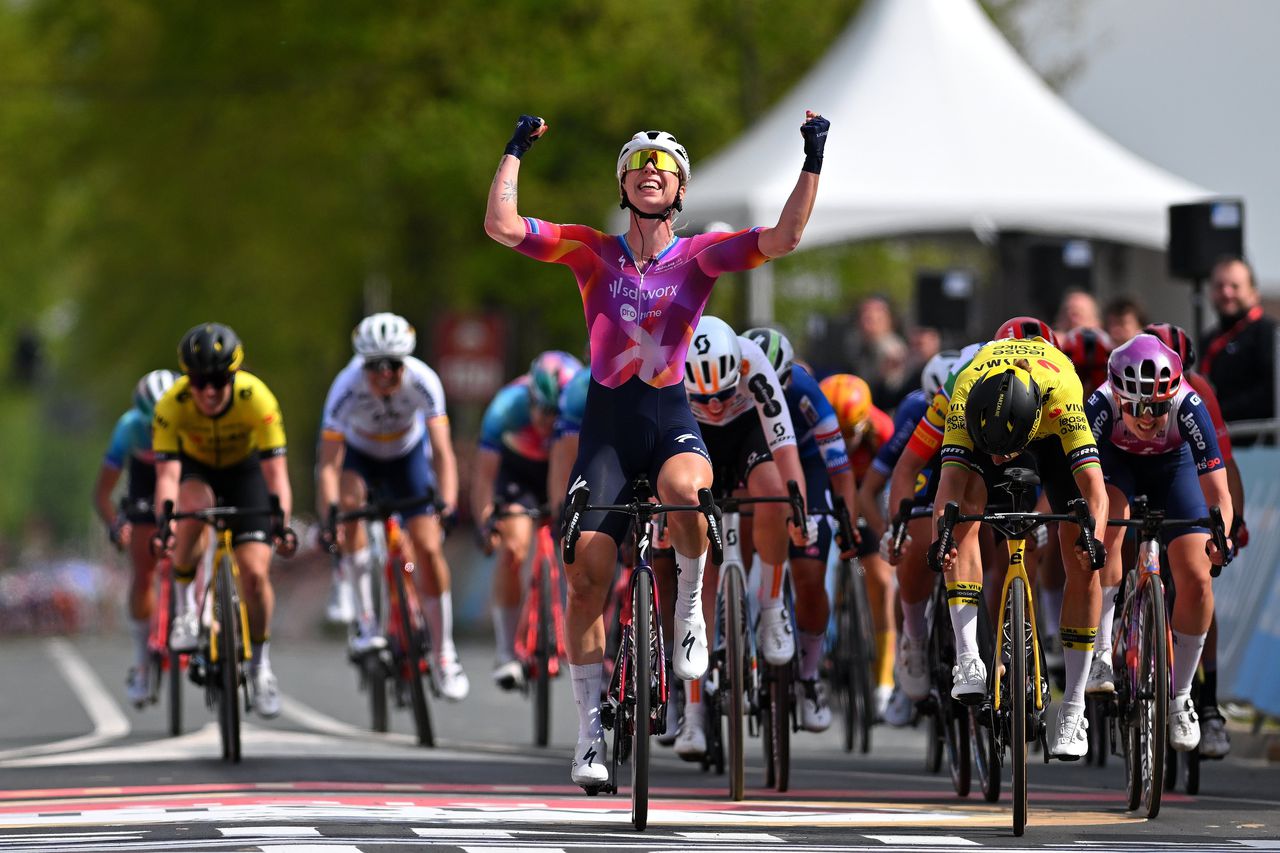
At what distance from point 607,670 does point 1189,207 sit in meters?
5.62

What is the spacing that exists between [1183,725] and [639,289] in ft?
9.34

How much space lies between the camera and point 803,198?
33.0ft

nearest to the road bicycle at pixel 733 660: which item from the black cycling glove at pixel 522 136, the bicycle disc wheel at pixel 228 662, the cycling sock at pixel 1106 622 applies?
the cycling sock at pixel 1106 622

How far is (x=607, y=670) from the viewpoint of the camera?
1505 centimetres

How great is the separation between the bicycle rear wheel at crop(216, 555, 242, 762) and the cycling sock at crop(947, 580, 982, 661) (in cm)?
422

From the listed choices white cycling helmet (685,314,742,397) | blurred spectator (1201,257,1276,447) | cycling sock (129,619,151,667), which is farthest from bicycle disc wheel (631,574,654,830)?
cycling sock (129,619,151,667)

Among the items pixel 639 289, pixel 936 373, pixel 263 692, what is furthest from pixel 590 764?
pixel 263 692

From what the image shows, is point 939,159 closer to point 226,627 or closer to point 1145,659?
point 226,627

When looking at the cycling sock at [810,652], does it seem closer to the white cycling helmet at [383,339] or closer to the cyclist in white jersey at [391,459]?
the cyclist in white jersey at [391,459]

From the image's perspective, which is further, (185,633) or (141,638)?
(141,638)

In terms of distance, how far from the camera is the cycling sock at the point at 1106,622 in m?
11.4

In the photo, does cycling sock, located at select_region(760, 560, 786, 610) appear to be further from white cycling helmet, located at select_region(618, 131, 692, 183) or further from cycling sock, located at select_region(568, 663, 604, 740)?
white cycling helmet, located at select_region(618, 131, 692, 183)

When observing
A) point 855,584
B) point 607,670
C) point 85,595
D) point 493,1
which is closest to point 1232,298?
point 855,584

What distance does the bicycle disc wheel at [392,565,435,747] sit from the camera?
49.7 ft
